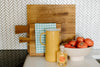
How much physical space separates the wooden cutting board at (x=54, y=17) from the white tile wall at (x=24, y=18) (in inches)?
2.2

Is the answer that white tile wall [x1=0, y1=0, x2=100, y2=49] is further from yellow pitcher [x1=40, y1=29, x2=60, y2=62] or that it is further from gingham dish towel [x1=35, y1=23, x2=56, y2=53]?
yellow pitcher [x1=40, y1=29, x2=60, y2=62]

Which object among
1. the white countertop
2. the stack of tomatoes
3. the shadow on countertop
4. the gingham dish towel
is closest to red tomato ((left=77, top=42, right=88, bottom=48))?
the stack of tomatoes

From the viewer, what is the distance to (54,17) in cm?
115

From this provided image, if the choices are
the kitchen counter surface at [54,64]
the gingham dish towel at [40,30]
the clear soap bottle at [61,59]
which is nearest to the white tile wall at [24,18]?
the gingham dish towel at [40,30]

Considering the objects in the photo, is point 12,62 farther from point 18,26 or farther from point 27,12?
point 27,12

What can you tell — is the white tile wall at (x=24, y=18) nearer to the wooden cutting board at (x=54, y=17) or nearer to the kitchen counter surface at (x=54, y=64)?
the wooden cutting board at (x=54, y=17)

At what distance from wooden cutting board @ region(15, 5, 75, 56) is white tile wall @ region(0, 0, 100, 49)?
6 cm

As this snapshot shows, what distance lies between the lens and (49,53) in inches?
38.7

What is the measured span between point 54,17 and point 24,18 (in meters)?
0.26

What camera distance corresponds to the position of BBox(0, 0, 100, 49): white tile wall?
117 centimetres

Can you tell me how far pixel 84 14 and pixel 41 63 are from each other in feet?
1.90

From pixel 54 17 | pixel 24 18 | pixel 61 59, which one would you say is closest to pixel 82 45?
pixel 61 59

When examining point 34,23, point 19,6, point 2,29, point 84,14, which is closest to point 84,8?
point 84,14

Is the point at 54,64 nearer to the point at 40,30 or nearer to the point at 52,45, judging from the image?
the point at 52,45
